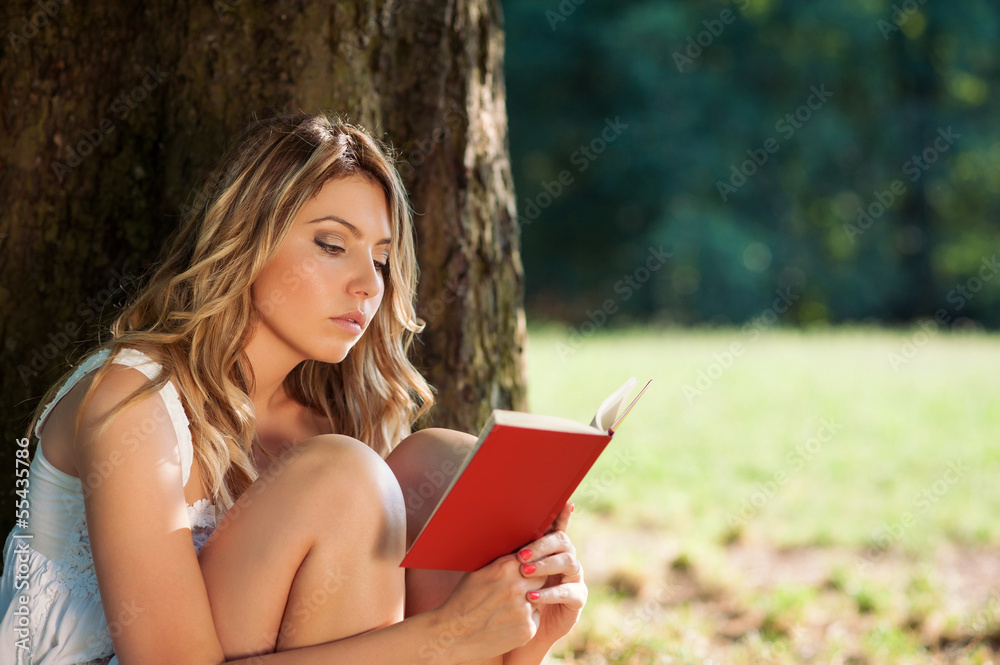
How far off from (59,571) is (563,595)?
3.27 ft

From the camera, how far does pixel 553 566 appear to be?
183cm

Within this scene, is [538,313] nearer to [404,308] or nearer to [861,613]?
[861,613]

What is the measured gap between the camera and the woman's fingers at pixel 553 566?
1804 mm

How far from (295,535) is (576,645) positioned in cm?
163

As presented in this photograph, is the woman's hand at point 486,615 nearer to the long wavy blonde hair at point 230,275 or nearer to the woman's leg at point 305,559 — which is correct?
the woman's leg at point 305,559

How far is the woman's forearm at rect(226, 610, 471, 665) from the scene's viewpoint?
1692mm

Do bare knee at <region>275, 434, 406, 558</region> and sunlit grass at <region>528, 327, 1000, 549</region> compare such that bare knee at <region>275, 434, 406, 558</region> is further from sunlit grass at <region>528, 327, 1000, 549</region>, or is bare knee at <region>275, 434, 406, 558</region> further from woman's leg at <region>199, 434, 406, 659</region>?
sunlit grass at <region>528, 327, 1000, 549</region>

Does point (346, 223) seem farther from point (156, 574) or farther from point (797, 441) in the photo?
point (797, 441)

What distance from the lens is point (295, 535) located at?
1709mm

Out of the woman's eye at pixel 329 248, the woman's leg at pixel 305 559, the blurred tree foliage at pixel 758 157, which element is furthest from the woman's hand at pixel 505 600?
the blurred tree foliage at pixel 758 157

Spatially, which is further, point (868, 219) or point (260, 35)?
point (868, 219)

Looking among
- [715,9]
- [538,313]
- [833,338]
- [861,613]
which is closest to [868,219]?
[715,9]

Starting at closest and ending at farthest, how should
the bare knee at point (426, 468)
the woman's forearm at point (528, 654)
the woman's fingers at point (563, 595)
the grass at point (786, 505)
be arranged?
the woman's fingers at point (563, 595)
the woman's forearm at point (528, 654)
the bare knee at point (426, 468)
the grass at point (786, 505)

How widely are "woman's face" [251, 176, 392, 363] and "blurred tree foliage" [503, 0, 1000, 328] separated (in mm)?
14605
